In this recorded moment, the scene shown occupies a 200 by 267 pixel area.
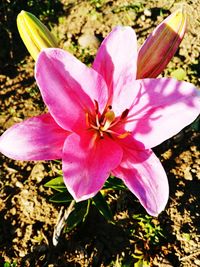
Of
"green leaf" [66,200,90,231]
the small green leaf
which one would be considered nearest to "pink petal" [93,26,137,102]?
"green leaf" [66,200,90,231]

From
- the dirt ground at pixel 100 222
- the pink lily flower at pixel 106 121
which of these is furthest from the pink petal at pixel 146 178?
the dirt ground at pixel 100 222

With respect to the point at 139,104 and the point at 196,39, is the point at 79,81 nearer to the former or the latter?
the point at 139,104

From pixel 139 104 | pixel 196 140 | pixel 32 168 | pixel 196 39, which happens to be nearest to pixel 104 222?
pixel 32 168

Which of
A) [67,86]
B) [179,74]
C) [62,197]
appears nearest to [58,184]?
[62,197]

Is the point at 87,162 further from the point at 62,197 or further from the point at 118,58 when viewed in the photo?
the point at 62,197

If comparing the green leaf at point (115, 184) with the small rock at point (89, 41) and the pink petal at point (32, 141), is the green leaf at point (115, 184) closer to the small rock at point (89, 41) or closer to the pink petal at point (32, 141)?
the pink petal at point (32, 141)
